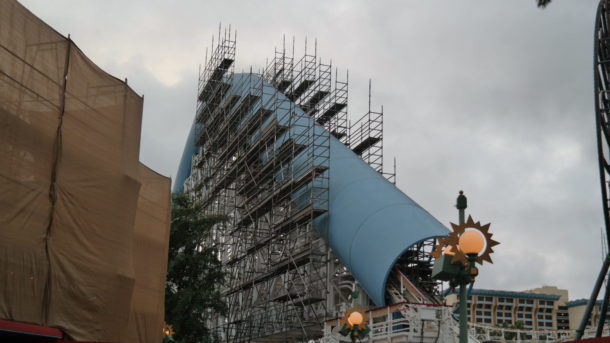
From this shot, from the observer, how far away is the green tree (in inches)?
1169

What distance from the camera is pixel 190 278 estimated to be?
3134cm

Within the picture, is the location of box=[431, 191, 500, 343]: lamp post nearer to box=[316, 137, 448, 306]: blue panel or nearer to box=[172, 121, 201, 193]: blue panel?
box=[316, 137, 448, 306]: blue panel

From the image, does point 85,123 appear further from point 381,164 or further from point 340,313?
point 381,164

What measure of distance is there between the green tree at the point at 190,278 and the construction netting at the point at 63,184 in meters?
12.3

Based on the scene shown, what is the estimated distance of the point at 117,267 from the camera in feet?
56.1

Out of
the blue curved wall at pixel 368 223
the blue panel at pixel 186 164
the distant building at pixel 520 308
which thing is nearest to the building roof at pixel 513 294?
the distant building at pixel 520 308

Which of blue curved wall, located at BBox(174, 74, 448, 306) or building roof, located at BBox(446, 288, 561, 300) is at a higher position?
building roof, located at BBox(446, 288, 561, 300)

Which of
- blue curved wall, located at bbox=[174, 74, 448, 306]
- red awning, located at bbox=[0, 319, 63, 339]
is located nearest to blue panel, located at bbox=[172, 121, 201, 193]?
blue curved wall, located at bbox=[174, 74, 448, 306]

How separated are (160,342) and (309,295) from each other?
1157cm

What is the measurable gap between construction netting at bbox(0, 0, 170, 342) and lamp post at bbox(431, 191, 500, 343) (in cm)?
769

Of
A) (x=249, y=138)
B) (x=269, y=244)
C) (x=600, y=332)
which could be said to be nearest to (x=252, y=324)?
(x=269, y=244)

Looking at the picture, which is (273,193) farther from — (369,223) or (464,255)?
(464,255)

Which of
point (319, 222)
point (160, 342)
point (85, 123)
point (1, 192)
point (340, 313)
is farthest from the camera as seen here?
point (319, 222)

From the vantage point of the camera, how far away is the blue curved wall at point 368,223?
28766 millimetres
